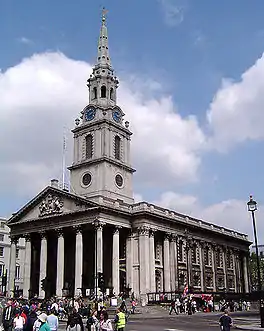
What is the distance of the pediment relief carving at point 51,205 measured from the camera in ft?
214

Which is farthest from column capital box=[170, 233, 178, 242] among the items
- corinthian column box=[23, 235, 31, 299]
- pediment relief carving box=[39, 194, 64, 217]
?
corinthian column box=[23, 235, 31, 299]

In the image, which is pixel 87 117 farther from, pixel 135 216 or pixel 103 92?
pixel 135 216

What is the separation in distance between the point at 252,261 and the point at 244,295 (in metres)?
54.1

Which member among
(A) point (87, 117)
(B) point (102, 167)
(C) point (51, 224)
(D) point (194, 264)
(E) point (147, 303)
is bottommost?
(E) point (147, 303)

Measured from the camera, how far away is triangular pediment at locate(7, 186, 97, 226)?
207ft

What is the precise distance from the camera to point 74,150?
74.8 metres

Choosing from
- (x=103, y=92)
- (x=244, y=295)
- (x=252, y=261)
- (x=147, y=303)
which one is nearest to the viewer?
(x=147, y=303)

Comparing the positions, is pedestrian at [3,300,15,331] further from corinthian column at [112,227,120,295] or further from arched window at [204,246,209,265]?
arched window at [204,246,209,265]

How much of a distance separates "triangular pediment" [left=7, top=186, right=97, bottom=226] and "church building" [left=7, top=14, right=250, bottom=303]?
0.43 feet

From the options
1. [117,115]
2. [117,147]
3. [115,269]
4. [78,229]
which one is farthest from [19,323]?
[117,115]

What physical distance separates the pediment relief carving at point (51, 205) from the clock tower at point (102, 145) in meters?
4.81

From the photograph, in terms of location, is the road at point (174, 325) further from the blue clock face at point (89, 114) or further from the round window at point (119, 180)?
the blue clock face at point (89, 114)

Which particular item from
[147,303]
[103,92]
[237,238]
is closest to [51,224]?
[147,303]

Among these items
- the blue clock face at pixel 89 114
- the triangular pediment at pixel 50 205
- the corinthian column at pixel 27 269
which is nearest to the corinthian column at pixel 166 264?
the triangular pediment at pixel 50 205
